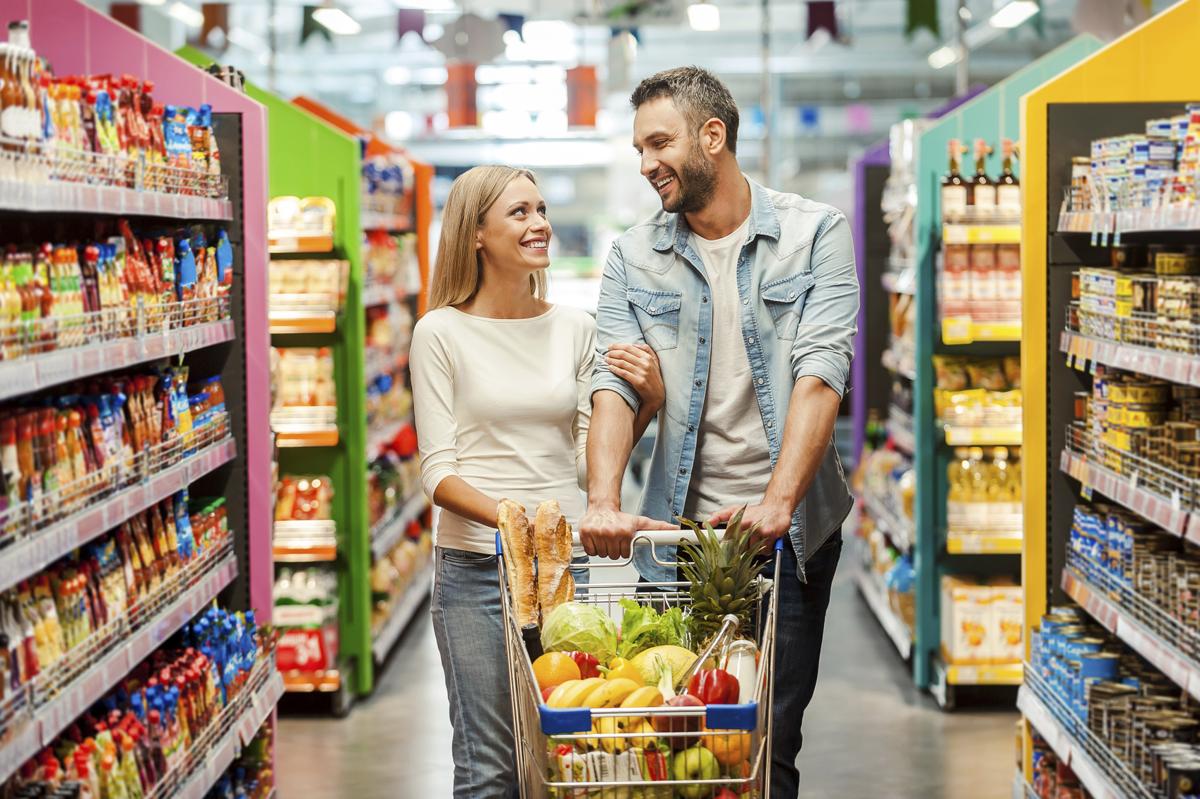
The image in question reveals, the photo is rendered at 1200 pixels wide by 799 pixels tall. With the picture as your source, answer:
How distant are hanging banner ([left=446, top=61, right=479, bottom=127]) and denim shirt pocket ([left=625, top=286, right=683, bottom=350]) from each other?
11795 mm

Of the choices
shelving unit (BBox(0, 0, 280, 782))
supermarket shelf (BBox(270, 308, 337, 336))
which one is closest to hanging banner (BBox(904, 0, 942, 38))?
supermarket shelf (BBox(270, 308, 337, 336))

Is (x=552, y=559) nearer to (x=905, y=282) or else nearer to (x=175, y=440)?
(x=175, y=440)

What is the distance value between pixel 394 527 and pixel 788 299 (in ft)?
13.3

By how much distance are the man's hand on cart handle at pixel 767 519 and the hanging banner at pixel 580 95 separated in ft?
41.4

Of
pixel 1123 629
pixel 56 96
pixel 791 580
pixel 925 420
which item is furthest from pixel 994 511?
pixel 56 96

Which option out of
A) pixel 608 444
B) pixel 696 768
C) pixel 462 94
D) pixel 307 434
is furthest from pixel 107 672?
pixel 462 94

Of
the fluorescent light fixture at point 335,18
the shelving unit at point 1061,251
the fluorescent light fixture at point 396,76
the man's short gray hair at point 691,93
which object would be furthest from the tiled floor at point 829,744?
the fluorescent light fixture at point 396,76

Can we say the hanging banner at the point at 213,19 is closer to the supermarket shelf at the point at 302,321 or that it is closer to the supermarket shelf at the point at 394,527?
the supermarket shelf at the point at 394,527

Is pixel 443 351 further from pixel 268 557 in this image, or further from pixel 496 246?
pixel 268 557

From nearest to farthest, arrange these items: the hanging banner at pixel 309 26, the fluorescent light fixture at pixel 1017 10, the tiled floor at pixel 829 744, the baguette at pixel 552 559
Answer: the baguette at pixel 552 559
the tiled floor at pixel 829 744
the fluorescent light fixture at pixel 1017 10
the hanging banner at pixel 309 26

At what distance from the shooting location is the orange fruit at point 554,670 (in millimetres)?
2283

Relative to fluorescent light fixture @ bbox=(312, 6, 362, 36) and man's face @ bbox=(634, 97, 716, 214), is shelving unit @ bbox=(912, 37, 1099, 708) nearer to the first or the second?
man's face @ bbox=(634, 97, 716, 214)

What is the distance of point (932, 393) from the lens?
6062mm

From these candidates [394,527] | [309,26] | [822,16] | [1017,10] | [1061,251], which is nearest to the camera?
[1061,251]
